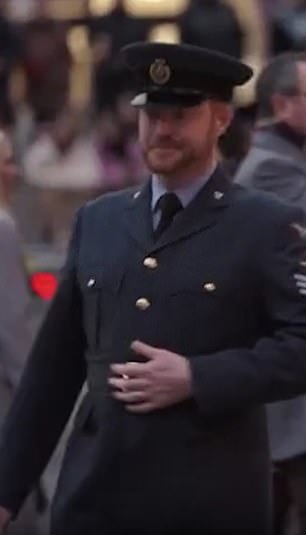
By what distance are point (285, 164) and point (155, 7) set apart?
13047 millimetres

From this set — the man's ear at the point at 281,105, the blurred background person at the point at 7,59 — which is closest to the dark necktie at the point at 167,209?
the man's ear at the point at 281,105

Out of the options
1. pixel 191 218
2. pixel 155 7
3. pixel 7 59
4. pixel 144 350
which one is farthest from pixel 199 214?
pixel 155 7

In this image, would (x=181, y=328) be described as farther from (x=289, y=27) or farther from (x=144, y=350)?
(x=289, y=27)

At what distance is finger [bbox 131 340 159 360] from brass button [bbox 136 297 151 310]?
0.09 meters

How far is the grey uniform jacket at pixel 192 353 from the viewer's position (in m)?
5.07

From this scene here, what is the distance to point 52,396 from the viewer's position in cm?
538

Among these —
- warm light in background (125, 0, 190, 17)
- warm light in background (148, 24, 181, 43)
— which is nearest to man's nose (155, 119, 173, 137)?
warm light in background (148, 24, 181, 43)

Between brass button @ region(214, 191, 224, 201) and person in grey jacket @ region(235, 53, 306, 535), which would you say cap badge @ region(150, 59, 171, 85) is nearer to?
brass button @ region(214, 191, 224, 201)

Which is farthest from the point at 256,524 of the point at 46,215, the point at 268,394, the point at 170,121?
the point at 46,215

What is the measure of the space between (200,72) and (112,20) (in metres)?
13.0

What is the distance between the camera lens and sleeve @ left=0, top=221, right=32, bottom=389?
7.43 meters

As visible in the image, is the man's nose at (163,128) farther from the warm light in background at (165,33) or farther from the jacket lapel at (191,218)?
the warm light in background at (165,33)

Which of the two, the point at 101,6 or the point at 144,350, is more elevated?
the point at 144,350

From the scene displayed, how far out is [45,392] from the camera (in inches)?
212
